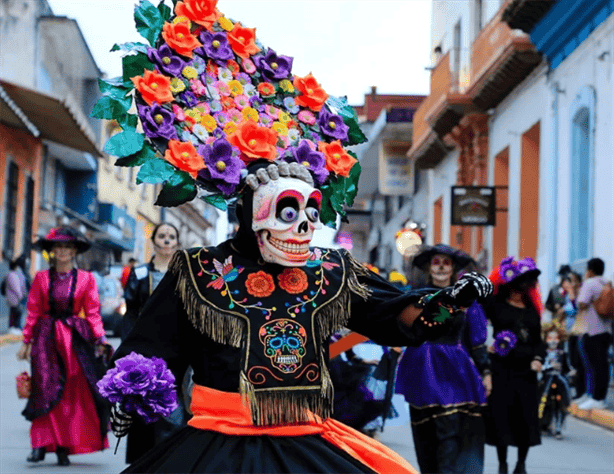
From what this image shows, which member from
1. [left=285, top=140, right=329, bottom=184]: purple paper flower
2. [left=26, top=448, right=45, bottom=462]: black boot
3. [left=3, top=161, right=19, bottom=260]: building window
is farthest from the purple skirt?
[left=3, top=161, right=19, bottom=260]: building window

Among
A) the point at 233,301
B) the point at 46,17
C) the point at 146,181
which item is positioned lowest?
the point at 233,301

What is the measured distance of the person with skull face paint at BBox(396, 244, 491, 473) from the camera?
305 inches

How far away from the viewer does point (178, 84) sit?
4875 mm

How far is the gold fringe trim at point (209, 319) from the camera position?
437cm

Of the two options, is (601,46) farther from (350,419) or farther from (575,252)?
(350,419)

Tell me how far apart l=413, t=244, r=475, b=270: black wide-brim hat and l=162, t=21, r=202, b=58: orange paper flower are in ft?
12.0

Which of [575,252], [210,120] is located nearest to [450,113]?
[575,252]

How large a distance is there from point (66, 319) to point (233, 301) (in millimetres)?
5002

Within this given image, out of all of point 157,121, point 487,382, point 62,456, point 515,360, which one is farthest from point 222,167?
point 515,360

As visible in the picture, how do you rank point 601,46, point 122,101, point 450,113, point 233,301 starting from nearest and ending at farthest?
1. point 233,301
2. point 122,101
3. point 601,46
4. point 450,113

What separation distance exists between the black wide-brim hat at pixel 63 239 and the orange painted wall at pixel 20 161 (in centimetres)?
1732

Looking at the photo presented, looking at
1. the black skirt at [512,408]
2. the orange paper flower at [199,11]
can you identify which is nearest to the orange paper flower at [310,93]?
the orange paper flower at [199,11]

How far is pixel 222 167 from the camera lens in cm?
464

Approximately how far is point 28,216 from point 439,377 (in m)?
23.2
